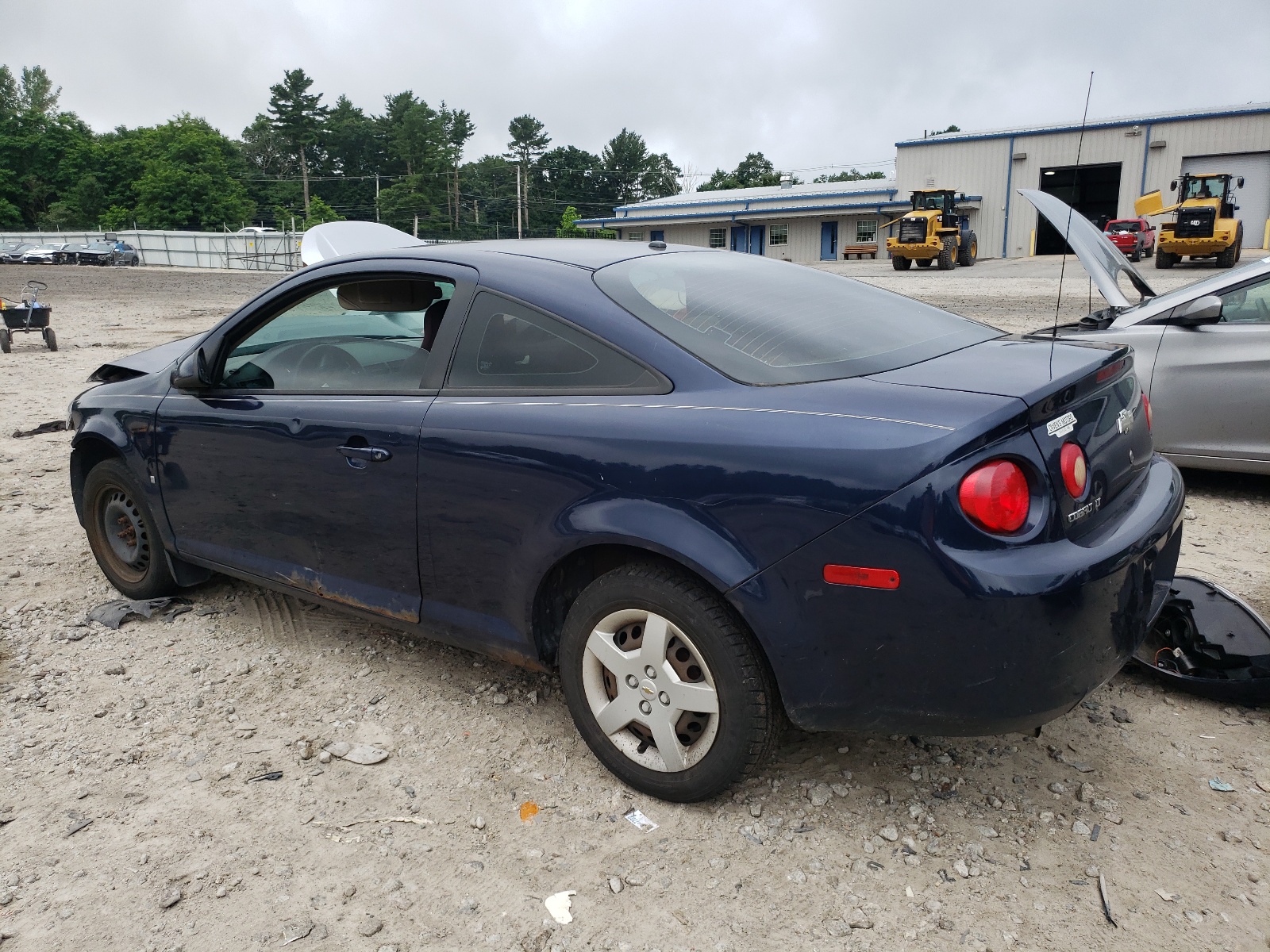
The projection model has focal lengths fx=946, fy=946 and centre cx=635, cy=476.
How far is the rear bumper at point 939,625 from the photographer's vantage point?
2168 mm

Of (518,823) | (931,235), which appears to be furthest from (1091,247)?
(931,235)

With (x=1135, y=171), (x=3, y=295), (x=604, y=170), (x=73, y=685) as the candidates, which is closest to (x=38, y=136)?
(x=604, y=170)

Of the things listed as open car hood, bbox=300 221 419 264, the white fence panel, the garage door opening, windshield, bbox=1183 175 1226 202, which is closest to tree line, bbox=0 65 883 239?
the white fence panel

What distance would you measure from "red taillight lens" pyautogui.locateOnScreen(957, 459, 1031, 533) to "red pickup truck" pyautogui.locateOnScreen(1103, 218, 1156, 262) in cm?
3098

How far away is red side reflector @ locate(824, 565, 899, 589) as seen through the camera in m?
2.21

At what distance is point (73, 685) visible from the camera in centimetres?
359

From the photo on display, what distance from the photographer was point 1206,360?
539cm

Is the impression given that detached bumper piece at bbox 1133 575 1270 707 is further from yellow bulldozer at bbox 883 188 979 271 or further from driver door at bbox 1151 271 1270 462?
yellow bulldozer at bbox 883 188 979 271

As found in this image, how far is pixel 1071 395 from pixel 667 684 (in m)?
1.31

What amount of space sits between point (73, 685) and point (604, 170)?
10153 cm

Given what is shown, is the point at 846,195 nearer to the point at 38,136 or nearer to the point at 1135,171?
the point at 1135,171

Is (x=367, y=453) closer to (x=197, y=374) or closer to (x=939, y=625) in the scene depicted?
(x=197, y=374)

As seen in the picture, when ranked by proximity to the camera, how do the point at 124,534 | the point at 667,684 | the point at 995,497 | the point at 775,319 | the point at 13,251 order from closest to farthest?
the point at 995,497, the point at 667,684, the point at 775,319, the point at 124,534, the point at 13,251

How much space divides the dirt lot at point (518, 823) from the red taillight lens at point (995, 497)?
0.94 meters
